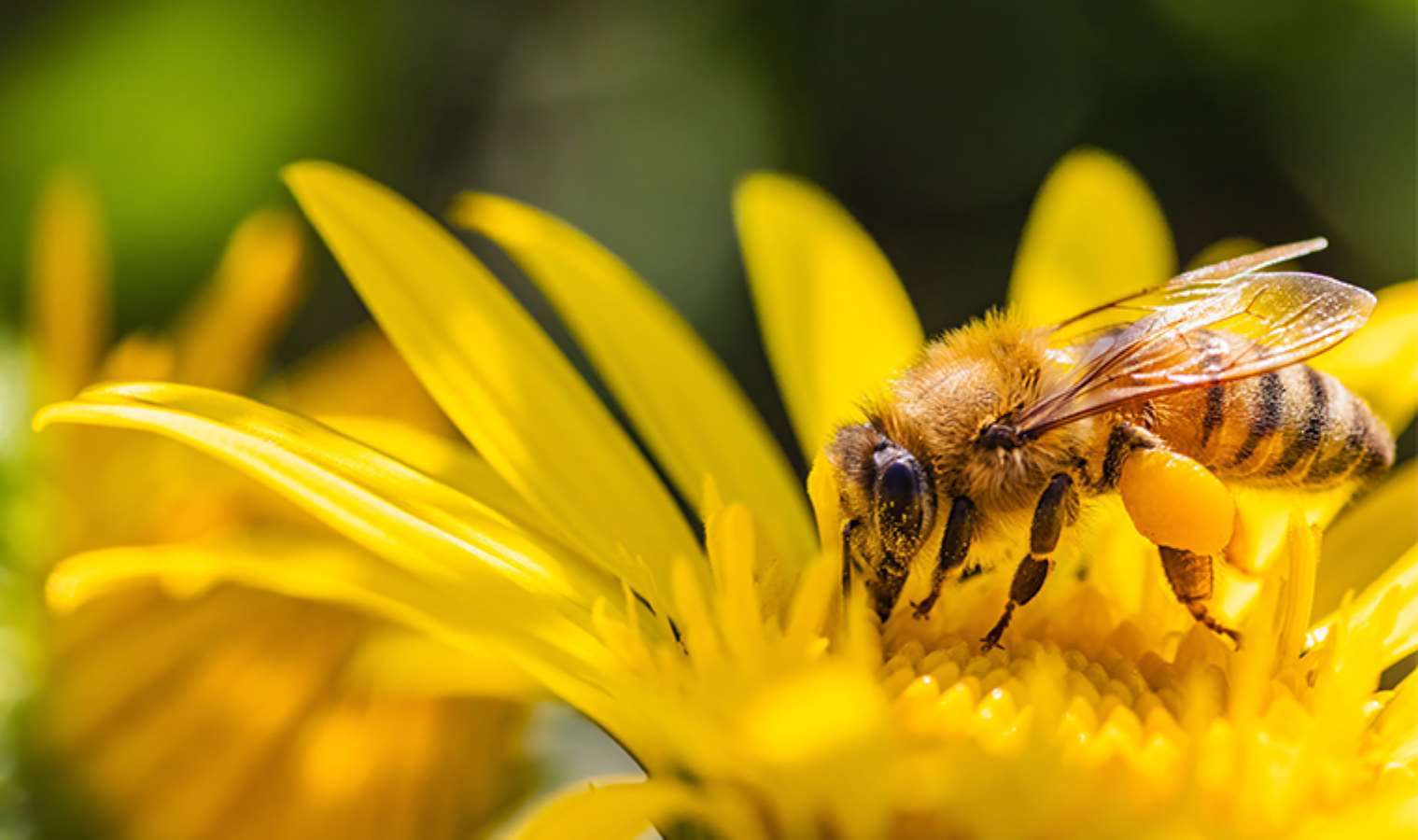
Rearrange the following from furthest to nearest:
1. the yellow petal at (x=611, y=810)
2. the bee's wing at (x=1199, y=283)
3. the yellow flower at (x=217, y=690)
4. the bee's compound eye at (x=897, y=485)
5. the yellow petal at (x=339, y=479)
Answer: the bee's wing at (x=1199, y=283), the yellow flower at (x=217, y=690), the bee's compound eye at (x=897, y=485), the yellow petal at (x=339, y=479), the yellow petal at (x=611, y=810)

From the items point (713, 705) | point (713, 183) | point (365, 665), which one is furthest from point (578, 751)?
point (713, 183)

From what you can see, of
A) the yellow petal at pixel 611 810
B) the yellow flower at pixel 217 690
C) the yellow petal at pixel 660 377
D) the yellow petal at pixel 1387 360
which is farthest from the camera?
the yellow petal at pixel 1387 360

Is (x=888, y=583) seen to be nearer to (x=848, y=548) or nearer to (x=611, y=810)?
(x=848, y=548)

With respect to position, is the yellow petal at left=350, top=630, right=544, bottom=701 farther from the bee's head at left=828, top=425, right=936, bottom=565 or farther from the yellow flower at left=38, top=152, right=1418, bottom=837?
the bee's head at left=828, top=425, right=936, bottom=565

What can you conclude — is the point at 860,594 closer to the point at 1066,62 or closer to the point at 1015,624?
the point at 1015,624

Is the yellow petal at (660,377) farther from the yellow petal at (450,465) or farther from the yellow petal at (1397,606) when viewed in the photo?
the yellow petal at (1397,606)

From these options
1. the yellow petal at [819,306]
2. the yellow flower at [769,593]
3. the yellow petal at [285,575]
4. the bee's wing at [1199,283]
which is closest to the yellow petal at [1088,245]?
the yellow flower at [769,593]

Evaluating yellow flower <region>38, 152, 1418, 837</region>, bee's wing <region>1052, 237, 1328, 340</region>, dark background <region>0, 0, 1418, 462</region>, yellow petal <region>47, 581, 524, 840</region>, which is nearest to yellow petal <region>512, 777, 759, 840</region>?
yellow flower <region>38, 152, 1418, 837</region>

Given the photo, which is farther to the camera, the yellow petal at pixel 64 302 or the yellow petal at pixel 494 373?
the yellow petal at pixel 64 302
